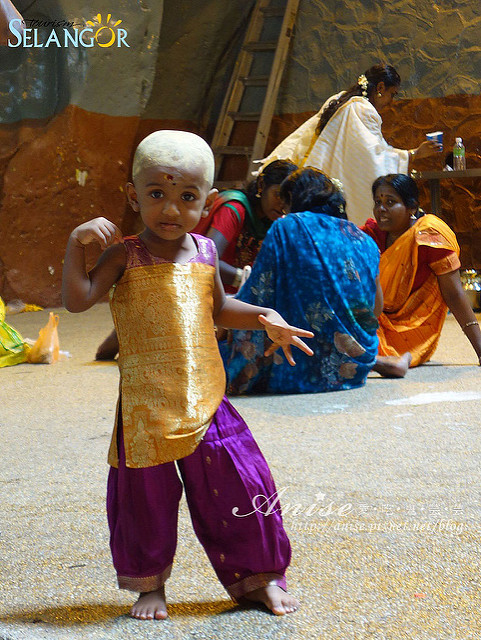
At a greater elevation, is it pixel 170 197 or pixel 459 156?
pixel 170 197

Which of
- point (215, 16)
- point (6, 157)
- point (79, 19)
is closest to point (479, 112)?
point (215, 16)

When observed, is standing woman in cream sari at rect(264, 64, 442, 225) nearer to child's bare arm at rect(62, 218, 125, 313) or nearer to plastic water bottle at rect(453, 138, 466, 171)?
plastic water bottle at rect(453, 138, 466, 171)

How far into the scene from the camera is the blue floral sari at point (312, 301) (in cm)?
Answer: 388

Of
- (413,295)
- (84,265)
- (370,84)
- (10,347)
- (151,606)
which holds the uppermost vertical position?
(370,84)

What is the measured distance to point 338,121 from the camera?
5809 mm

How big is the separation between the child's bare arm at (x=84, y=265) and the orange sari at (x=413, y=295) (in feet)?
10.1

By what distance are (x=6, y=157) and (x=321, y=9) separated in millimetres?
3587

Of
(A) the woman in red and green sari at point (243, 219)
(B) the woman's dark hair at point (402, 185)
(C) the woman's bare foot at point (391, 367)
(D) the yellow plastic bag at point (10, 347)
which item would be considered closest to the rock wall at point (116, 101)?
(D) the yellow plastic bag at point (10, 347)

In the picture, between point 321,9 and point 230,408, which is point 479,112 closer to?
point 321,9

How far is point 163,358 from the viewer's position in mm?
1617

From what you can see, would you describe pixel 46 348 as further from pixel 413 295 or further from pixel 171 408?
pixel 171 408

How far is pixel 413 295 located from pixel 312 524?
9.07 feet

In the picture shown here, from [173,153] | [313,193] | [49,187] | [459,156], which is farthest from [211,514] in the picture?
[49,187]

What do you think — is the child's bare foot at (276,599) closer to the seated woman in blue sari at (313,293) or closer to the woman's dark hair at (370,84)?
the seated woman in blue sari at (313,293)
